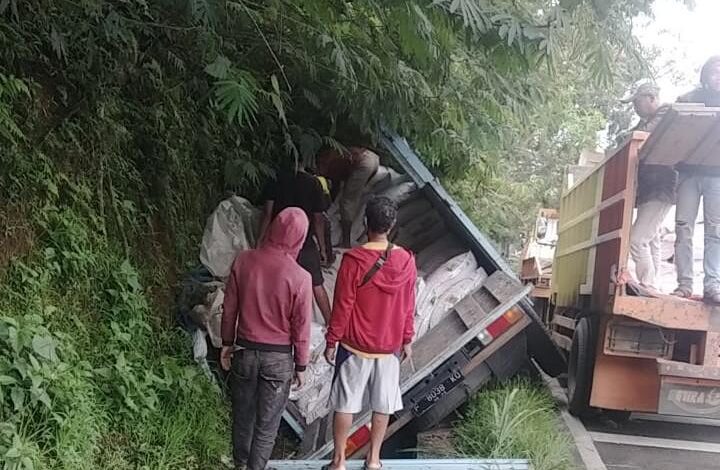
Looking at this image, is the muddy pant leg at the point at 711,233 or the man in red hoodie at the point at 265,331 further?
the muddy pant leg at the point at 711,233

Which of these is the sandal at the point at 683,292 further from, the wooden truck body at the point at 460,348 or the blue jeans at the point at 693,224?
the wooden truck body at the point at 460,348

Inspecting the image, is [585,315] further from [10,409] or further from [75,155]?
[10,409]

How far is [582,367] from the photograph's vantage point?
6801mm

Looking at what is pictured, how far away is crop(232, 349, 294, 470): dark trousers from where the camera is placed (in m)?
4.27

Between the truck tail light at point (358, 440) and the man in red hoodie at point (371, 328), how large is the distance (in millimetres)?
435

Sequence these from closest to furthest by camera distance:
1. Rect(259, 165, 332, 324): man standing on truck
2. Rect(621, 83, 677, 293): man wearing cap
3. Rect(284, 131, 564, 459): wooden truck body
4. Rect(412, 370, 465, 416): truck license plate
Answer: Rect(284, 131, 564, 459): wooden truck body
Rect(412, 370, 465, 416): truck license plate
Rect(259, 165, 332, 324): man standing on truck
Rect(621, 83, 677, 293): man wearing cap

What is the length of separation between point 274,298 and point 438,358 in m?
1.48

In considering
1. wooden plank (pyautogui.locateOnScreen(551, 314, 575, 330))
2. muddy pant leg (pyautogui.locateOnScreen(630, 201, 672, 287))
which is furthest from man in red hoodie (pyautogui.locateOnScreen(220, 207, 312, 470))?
wooden plank (pyautogui.locateOnScreen(551, 314, 575, 330))

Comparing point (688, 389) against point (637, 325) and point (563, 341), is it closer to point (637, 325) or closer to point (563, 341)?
point (637, 325)

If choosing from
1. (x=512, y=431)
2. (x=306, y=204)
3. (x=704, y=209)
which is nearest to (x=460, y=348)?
(x=512, y=431)

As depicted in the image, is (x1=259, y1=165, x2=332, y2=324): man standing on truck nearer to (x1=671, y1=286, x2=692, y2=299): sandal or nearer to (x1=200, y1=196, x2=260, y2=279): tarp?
(x1=200, y1=196, x2=260, y2=279): tarp

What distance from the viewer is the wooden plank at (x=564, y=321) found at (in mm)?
8195

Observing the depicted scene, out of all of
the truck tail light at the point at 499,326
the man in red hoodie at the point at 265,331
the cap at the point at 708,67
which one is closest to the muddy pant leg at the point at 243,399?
the man in red hoodie at the point at 265,331

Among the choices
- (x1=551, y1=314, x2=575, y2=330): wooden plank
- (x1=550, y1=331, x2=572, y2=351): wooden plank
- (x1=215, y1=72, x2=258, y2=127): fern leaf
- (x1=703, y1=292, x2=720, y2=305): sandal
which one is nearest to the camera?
(x1=215, y1=72, x2=258, y2=127): fern leaf
